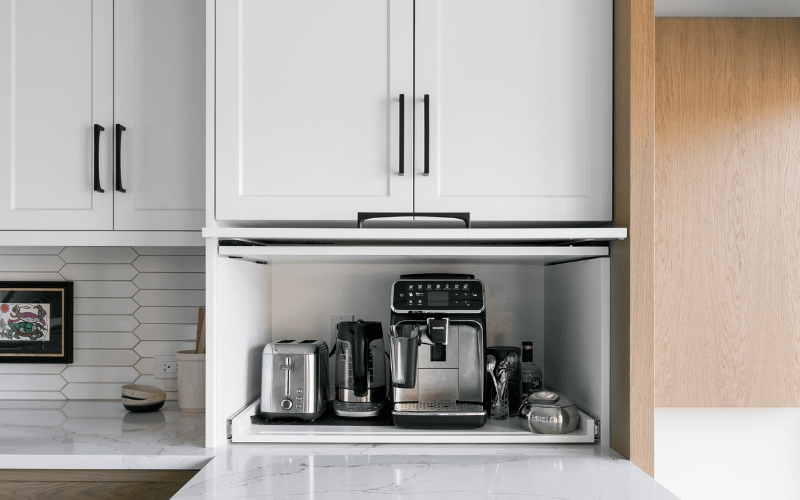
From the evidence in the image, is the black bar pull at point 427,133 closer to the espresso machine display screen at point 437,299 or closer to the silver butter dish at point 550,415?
the espresso machine display screen at point 437,299

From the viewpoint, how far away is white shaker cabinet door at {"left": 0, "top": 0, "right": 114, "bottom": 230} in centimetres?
142

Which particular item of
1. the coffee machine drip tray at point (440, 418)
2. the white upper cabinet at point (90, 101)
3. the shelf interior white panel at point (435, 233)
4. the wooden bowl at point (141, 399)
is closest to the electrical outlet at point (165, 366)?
the wooden bowl at point (141, 399)

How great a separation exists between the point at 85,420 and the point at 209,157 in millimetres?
929

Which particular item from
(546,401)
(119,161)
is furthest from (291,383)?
(119,161)

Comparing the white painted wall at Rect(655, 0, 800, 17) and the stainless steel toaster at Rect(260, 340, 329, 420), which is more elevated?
the white painted wall at Rect(655, 0, 800, 17)

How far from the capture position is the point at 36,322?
177 centimetres

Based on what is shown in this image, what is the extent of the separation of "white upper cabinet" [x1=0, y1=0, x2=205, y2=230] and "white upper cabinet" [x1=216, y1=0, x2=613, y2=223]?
26 centimetres

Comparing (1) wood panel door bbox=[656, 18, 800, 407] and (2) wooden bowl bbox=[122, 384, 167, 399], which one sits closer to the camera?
(2) wooden bowl bbox=[122, 384, 167, 399]

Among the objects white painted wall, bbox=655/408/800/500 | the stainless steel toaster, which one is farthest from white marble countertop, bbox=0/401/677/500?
white painted wall, bbox=655/408/800/500

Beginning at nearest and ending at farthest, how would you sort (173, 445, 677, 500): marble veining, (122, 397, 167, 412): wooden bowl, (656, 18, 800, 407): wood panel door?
(173, 445, 677, 500): marble veining
(122, 397, 167, 412): wooden bowl
(656, 18, 800, 407): wood panel door

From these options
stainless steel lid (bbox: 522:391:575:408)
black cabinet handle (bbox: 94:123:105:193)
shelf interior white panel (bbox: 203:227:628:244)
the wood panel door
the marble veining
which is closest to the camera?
the marble veining

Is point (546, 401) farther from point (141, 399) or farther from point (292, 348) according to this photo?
point (141, 399)

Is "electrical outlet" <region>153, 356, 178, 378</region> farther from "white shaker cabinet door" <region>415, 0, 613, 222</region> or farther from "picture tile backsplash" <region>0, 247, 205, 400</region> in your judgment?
"white shaker cabinet door" <region>415, 0, 613, 222</region>

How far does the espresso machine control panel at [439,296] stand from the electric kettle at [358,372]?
0.14 m
